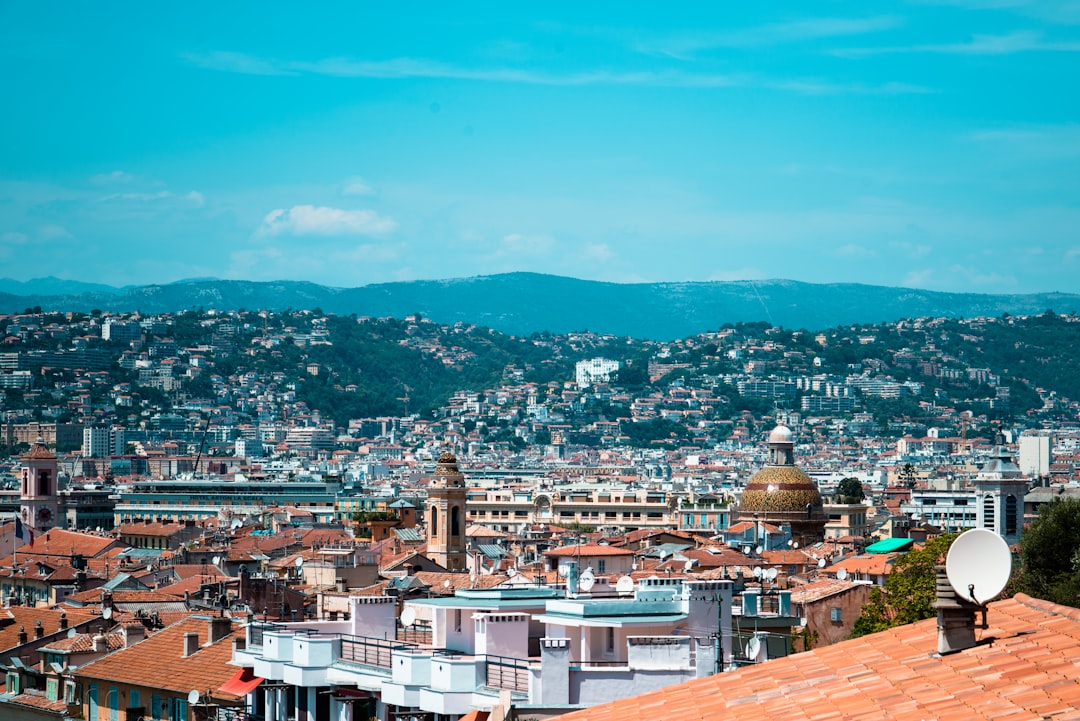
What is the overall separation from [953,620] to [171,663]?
14733 millimetres

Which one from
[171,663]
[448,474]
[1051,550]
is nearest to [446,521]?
[448,474]

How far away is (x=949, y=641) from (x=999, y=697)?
2.79 feet

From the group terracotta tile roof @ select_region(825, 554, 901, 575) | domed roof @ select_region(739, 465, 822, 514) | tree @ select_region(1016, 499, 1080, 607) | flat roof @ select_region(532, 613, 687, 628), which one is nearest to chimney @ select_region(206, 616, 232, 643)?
flat roof @ select_region(532, 613, 687, 628)

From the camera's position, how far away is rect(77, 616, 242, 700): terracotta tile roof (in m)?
21.1

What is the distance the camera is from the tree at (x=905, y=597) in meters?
26.5

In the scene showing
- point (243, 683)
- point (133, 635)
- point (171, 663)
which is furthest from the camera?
point (133, 635)

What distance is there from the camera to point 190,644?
22609 millimetres

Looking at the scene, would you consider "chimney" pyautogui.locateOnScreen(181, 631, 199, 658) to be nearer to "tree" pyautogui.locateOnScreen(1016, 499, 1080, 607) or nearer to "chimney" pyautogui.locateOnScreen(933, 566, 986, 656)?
"tree" pyautogui.locateOnScreen(1016, 499, 1080, 607)

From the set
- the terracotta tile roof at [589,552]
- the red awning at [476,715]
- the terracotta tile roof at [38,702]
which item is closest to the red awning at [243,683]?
the red awning at [476,715]

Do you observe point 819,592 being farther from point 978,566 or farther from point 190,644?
point 978,566

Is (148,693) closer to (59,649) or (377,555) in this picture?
(59,649)

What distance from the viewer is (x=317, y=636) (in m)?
17.0

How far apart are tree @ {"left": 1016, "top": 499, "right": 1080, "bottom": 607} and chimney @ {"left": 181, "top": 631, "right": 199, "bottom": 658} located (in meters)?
10.6

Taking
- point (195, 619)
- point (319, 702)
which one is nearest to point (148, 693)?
point (195, 619)
